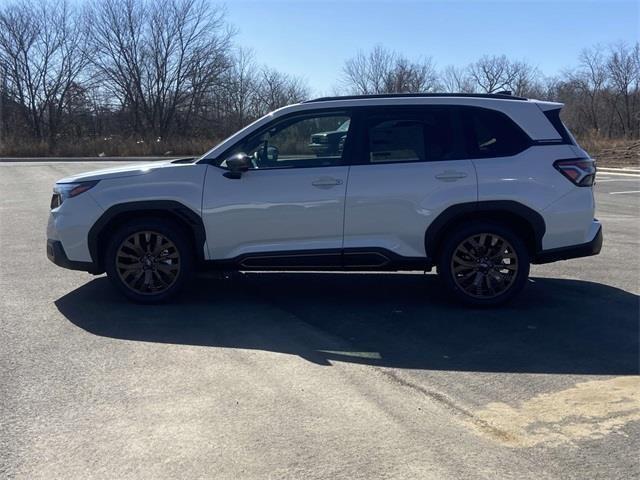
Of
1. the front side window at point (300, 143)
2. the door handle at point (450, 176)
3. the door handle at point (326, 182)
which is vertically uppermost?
the front side window at point (300, 143)

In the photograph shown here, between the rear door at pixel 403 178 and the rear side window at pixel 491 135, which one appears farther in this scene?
the rear side window at pixel 491 135

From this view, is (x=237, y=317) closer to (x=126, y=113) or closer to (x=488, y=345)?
(x=488, y=345)

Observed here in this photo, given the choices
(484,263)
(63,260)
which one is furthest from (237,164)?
(484,263)

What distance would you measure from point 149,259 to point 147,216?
0.42 meters

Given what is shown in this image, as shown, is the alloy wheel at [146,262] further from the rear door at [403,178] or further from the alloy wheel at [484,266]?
the alloy wheel at [484,266]

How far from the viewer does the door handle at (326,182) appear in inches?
244

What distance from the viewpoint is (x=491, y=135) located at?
6371mm

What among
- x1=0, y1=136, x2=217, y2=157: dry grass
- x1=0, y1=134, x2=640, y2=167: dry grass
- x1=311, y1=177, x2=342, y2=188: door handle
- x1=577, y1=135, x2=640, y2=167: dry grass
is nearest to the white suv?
x1=311, y1=177, x2=342, y2=188: door handle

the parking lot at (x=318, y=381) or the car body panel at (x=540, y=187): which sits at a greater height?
the car body panel at (x=540, y=187)

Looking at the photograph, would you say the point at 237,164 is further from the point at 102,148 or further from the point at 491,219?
the point at 102,148

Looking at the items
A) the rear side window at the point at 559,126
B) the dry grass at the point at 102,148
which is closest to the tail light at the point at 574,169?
the rear side window at the point at 559,126

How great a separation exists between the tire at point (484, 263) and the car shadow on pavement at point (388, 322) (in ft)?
0.56

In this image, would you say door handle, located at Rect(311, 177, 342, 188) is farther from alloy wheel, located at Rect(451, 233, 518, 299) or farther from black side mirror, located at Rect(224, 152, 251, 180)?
alloy wheel, located at Rect(451, 233, 518, 299)

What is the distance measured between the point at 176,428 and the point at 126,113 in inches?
1997
